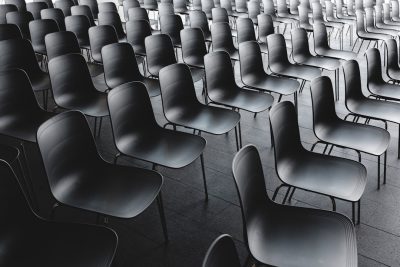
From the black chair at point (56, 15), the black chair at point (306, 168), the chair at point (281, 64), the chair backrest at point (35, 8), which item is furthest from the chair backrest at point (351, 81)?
the chair backrest at point (35, 8)

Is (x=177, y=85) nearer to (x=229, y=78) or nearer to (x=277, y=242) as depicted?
(x=229, y=78)

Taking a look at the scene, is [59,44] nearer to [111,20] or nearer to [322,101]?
[111,20]

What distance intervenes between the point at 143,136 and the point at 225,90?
1.27 metres

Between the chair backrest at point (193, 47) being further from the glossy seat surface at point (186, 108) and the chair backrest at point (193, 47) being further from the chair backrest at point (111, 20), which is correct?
the chair backrest at point (111, 20)

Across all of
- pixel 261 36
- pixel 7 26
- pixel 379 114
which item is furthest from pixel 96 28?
pixel 379 114

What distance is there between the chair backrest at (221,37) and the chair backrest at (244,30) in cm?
16

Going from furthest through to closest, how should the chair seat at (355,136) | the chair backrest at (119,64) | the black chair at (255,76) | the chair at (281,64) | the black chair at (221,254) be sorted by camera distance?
1. the chair at (281,64)
2. the black chair at (255,76)
3. the chair backrest at (119,64)
4. the chair seat at (355,136)
5. the black chair at (221,254)

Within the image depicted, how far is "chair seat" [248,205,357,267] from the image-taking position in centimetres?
210

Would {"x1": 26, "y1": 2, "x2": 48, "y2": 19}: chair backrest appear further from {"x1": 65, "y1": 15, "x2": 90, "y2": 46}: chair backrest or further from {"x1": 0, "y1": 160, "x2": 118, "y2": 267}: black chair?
{"x1": 0, "y1": 160, "x2": 118, "y2": 267}: black chair

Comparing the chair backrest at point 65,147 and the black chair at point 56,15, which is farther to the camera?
the black chair at point 56,15

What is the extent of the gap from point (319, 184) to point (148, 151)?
1.23m

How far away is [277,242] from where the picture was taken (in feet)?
7.32

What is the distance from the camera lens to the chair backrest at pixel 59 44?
4734 millimetres

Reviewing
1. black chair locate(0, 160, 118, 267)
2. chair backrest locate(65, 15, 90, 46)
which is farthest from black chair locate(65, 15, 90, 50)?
black chair locate(0, 160, 118, 267)
